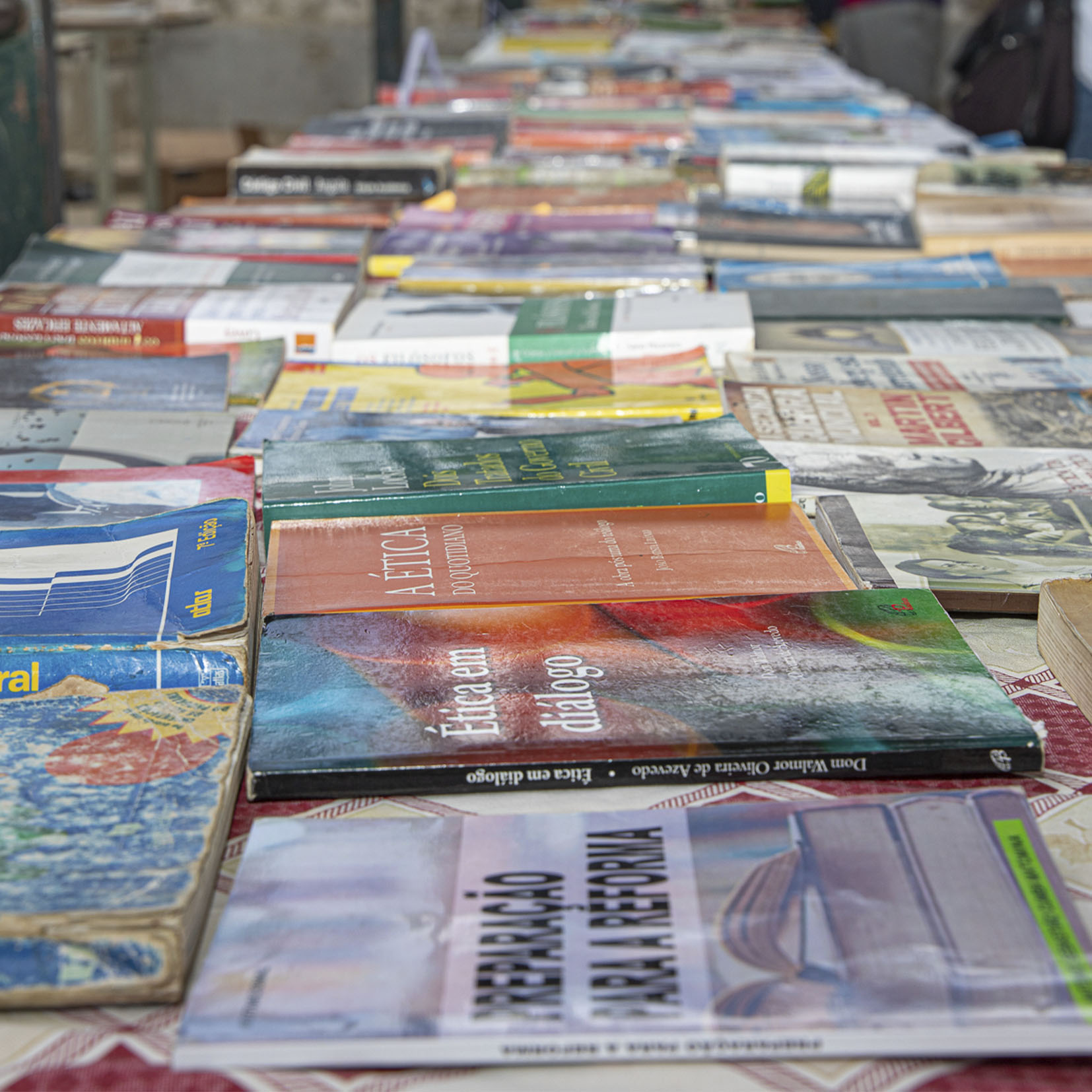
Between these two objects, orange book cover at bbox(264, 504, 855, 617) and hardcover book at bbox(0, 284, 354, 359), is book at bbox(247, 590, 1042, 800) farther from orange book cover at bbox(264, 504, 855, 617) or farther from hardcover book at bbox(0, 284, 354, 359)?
hardcover book at bbox(0, 284, 354, 359)

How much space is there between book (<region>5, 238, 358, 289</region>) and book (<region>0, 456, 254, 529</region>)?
555mm

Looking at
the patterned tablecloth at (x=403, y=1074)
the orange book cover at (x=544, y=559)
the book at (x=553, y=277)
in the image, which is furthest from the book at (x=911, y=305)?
the patterned tablecloth at (x=403, y=1074)

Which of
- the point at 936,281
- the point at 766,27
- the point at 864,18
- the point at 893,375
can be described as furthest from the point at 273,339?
the point at 864,18

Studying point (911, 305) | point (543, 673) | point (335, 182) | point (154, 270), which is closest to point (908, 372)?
point (911, 305)

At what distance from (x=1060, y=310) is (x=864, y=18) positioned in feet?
19.1

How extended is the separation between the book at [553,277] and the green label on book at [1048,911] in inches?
42.3

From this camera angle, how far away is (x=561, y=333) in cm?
134

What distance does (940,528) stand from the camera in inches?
37.0

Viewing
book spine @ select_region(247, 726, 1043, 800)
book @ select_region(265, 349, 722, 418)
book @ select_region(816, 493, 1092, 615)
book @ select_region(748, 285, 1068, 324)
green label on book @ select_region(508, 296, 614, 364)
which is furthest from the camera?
book @ select_region(748, 285, 1068, 324)

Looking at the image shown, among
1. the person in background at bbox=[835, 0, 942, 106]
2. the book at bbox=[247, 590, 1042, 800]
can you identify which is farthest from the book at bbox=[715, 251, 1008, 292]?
the person in background at bbox=[835, 0, 942, 106]

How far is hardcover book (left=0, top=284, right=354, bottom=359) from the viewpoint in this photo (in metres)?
1.36

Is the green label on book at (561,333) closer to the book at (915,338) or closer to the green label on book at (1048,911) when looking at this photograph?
the book at (915,338)

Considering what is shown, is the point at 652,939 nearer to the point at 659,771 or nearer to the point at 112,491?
the point at 659,771

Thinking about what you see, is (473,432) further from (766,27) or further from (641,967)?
(766,27)
